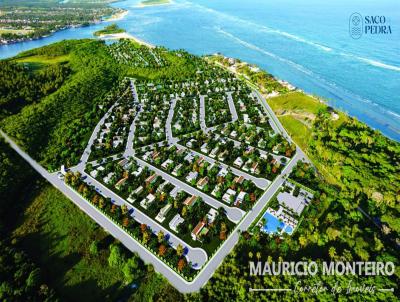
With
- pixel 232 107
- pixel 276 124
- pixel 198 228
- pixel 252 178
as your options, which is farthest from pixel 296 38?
pixel 198 228

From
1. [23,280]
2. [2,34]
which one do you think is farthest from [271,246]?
[2,34]

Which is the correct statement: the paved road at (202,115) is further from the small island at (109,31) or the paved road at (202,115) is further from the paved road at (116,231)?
the small island at (109,31)

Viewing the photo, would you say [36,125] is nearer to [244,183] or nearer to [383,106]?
[244,183]

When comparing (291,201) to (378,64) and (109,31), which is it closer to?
(378,64)

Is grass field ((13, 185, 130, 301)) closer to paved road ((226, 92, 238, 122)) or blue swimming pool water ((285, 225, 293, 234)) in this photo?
blue swimming pool water ((285, 225, 293, 234))

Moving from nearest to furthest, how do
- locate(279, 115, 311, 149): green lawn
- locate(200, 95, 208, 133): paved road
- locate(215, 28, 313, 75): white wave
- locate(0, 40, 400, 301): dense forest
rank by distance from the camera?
locate(0, 40, 400, 301): dense forest < locate(279, 115, 311, 149): green lawn < locate(200, 95, 208, 133): paved road < locate(215, 28, 313, 75): white wave

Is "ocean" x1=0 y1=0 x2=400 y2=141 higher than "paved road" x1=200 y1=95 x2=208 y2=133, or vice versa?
"ocean" x1=0 y1=0 x2=400 y2=141

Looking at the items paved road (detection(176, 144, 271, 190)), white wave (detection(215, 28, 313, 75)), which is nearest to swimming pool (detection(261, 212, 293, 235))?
paved road (detection(176, 144, 271, 190))
